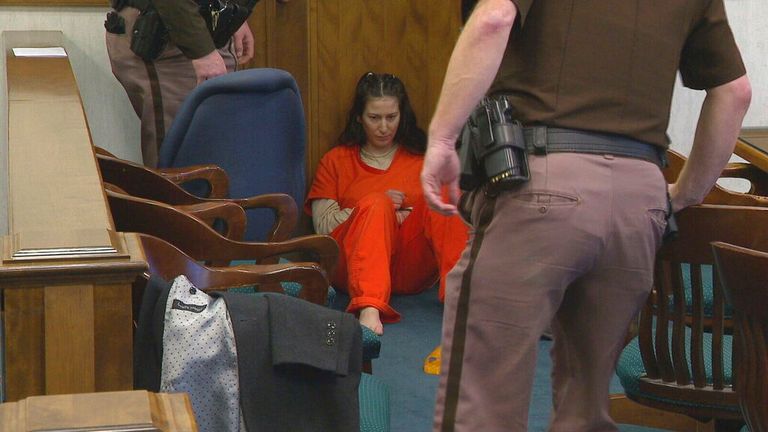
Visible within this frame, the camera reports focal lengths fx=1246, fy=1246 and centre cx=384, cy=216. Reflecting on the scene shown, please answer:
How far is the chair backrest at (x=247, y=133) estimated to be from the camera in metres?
3.36

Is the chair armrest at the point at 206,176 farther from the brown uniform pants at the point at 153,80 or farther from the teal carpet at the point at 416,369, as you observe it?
the teal carpet at the point at 416,369

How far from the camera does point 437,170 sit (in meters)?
1.90

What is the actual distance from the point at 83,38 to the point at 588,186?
2728mm

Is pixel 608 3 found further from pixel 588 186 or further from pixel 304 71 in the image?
pixel 304 71

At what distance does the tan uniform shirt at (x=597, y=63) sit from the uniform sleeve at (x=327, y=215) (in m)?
2.39

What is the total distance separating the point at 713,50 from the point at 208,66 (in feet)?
6.22

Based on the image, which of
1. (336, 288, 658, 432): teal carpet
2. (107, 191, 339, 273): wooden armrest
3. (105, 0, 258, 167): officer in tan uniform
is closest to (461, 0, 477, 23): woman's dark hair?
(107, 191, 339, 273): wooden armrest

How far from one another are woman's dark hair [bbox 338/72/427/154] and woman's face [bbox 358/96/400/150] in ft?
0.08

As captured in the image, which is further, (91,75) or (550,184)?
(91,75)

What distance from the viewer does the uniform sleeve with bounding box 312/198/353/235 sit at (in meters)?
4.34

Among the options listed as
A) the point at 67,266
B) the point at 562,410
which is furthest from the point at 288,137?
the point at 67,266

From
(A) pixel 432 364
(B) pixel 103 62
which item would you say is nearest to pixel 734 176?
(A) pixel 432 364

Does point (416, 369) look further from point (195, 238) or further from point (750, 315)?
point (750, 315)

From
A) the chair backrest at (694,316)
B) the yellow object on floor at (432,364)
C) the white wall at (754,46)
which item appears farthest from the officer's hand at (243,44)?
the chair backrest at (694,316)
